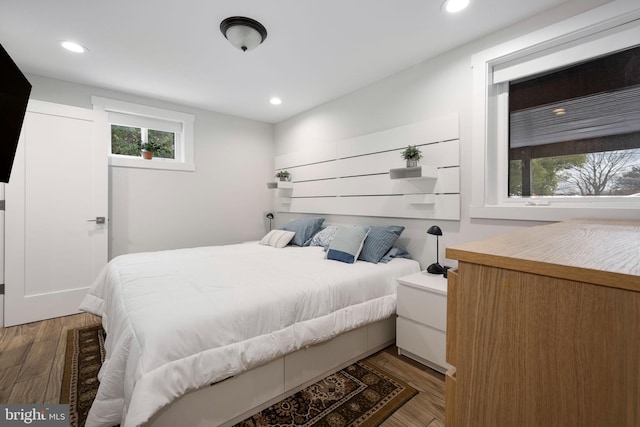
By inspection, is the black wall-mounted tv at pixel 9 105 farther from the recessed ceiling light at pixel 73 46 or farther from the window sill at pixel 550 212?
the window sill at pixel 550 212

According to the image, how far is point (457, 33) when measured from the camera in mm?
2205

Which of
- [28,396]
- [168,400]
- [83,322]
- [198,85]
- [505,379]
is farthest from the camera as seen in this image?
[198,85]

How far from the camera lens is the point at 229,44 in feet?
7.72

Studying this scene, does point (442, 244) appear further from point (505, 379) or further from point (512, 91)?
point (505, 379)

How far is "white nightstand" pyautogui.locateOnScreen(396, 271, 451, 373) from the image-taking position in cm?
191

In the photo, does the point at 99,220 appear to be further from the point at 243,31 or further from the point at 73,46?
the point at 243,31

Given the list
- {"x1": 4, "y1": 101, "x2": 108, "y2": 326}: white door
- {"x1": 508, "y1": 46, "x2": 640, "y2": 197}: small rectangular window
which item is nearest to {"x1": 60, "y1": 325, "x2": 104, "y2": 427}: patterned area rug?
{"x1": 4, "y1": 101, "x2": 108, "y2": 326}: white door

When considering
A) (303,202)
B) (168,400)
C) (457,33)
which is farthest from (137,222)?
(457,33)

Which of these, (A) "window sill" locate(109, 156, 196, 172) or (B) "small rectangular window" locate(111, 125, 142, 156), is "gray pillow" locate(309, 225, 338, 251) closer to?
(A) "window sill" locate(109, 156, 196, 172)

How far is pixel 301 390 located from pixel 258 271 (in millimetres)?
835

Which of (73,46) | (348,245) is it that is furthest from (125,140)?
(348,245)

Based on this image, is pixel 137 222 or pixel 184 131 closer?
pixel 137 222

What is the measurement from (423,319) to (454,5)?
2.10m

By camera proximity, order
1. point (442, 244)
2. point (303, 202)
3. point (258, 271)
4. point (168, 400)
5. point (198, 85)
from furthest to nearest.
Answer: point (303, 202)
point (198, 85)
point (442, 244)
point (258, 271)
point (168, 400)
